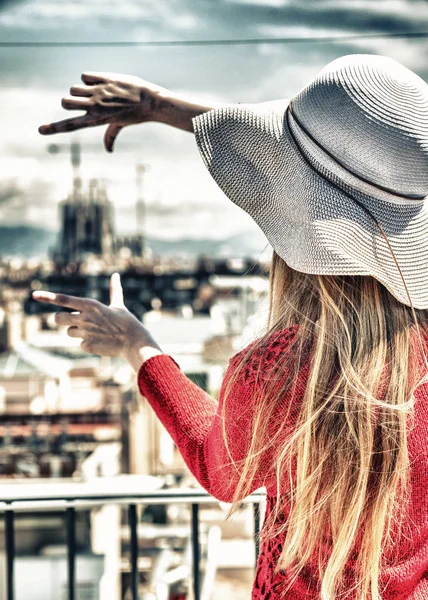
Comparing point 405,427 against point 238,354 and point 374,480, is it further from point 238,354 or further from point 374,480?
point 238,354

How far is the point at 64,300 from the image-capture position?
100cm

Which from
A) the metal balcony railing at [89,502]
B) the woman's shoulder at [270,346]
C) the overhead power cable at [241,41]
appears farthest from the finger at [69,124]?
the overhead power cable at [241,41]

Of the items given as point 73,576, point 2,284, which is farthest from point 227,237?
point 73,576

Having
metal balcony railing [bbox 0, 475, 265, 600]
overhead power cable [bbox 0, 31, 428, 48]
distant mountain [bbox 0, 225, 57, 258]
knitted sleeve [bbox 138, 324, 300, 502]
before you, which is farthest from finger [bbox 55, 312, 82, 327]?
distant mountain [bbox 0, 225, 57, 258]

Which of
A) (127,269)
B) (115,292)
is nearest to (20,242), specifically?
(127,269)

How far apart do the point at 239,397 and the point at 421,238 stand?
0.26 meters

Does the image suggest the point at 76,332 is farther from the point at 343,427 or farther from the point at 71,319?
the point at 343,427

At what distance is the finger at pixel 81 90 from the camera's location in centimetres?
110

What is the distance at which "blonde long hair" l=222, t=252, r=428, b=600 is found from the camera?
0.77 meters

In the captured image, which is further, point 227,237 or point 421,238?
point 227,237

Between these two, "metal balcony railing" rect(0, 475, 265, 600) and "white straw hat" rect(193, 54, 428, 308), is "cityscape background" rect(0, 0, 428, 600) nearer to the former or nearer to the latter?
"metal balcony railing" rect(0, 475, 265, 600)

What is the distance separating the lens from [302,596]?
81 centimetres

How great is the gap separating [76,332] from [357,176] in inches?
17.7

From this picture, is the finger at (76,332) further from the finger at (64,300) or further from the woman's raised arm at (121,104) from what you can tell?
the woman's raised arm at (121,104)
